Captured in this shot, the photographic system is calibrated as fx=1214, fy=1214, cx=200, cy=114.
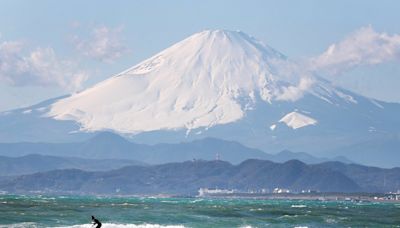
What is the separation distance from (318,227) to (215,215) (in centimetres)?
2612

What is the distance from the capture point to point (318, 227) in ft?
392

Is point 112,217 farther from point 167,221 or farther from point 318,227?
point 318,227

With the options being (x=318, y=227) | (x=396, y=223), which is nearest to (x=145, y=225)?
(x=318, y=227)

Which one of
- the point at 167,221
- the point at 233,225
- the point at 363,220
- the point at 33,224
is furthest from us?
the point at 363,220

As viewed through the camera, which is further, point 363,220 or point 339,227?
point 363,220

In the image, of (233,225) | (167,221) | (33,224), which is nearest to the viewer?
(33,224)

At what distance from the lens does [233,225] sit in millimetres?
117875

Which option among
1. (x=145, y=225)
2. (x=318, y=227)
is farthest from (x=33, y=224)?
(x=318, y=227)

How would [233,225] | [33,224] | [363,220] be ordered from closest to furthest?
[33,224], [233,225], [363,220]

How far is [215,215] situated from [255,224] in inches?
911

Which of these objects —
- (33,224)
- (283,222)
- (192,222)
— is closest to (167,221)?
(192,222)

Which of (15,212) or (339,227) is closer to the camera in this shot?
(339,227)

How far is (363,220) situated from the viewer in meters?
137

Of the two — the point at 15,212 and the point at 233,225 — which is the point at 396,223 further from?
the point at 15,212
